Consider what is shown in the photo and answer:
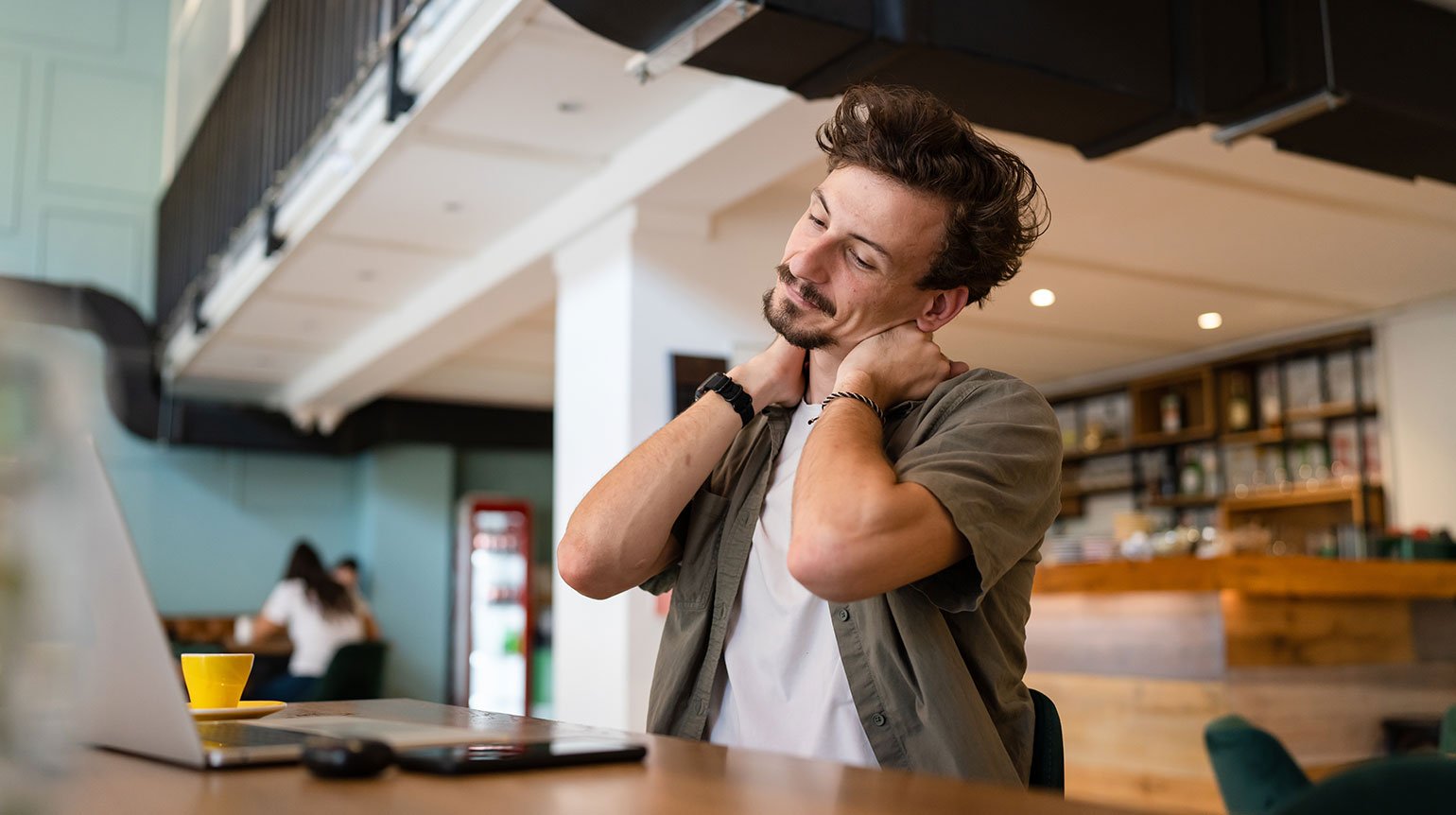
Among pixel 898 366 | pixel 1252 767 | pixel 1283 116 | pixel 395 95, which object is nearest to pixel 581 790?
pixel 898 366

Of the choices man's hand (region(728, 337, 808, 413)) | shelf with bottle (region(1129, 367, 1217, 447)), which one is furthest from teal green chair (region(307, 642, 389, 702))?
shelf with bottle (region(1129, 367, 1217, 447))

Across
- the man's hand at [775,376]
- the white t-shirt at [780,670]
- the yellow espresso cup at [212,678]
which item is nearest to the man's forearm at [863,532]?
the white t-shirt at [780,670]

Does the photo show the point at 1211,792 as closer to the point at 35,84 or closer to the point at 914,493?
the point at 914,493

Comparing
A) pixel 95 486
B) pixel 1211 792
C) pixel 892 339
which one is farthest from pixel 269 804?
pixel 1211 792

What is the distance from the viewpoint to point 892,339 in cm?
153

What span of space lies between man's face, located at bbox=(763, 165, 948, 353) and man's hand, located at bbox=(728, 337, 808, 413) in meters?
0.10

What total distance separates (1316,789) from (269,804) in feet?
1.74

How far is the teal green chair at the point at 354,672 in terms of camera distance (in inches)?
237

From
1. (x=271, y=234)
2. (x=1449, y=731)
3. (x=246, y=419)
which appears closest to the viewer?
(x=1449, y=731)

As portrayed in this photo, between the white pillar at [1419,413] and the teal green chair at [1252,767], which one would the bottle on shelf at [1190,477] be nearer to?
the white pillar at [1419,413]

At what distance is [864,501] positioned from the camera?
1.20m

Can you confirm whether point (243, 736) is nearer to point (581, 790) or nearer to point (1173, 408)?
point (581, 790)

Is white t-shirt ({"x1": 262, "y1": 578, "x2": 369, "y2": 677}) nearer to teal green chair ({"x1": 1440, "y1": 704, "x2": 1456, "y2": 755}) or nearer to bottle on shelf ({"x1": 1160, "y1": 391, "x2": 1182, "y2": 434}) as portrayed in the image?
bottle on shelf ({"x1": 1160, "y1": 391, "x2": 1182, "y2": 434})

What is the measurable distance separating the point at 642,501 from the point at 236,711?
51 cm
